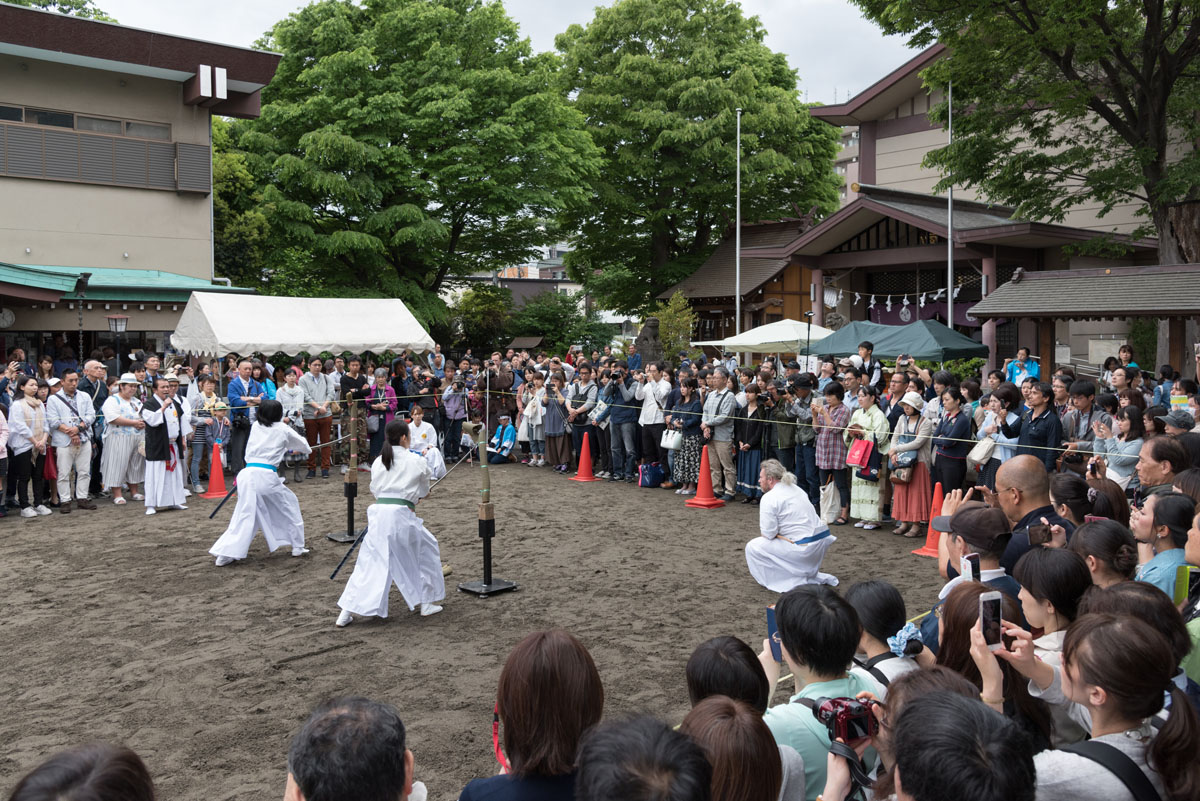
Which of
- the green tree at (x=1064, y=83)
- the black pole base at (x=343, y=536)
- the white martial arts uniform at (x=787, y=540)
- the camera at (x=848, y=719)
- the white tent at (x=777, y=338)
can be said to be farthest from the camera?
the white tent at (x=777, y=338)

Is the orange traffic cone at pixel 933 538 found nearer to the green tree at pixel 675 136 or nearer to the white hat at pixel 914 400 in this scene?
the white hat at pixel 914 400

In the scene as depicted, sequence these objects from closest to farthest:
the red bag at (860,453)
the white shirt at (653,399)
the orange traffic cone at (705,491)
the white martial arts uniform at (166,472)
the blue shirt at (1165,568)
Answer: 1. the blue shirt at (1165,568)
2. the red bag at (860,453)
3. the white martial arts uniform at (166,472)
4. the orange traffic cone at (705,491)
5. the white shirt at (653,399)

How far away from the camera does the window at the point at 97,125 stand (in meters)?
21.6

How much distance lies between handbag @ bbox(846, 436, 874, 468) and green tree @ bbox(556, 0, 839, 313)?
21.4 meters

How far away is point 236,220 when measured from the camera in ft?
87.1

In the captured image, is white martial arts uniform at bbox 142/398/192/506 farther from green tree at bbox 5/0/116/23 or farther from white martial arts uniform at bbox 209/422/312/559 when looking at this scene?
green tree at bbox 5/0/116/23

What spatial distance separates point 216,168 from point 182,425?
14.4 metres

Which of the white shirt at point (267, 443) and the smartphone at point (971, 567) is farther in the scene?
the white shirt at point (267, 443)

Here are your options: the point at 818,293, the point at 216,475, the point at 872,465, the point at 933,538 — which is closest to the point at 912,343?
the point at 872,465

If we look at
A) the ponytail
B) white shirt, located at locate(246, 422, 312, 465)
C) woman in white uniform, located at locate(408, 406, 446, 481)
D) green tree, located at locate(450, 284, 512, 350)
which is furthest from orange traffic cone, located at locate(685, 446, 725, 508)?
green tree, located at locate(450, 284, 512, 350)

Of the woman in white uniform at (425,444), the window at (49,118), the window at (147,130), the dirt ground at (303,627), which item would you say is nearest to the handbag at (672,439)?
the dirt ground at (303,627)

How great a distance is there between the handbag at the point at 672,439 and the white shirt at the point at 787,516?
19.2 feet

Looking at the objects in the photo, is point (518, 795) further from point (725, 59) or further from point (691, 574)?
point (725, 59)

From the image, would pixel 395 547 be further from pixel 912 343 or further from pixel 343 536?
pixel 912 343
